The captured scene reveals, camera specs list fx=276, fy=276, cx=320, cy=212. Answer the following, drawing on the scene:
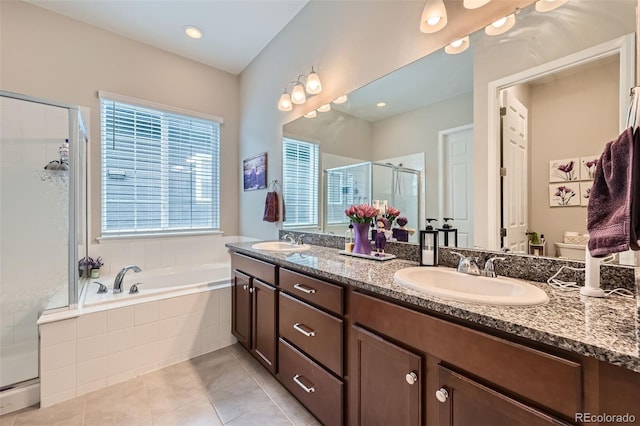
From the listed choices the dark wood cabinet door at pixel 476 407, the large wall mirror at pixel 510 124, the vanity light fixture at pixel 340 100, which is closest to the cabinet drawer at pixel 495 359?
the dark wood cabinet door at pixel 476 407

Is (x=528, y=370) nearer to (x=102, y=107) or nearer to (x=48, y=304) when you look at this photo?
(x=48, y=304)

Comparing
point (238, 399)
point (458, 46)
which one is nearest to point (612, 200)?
point (458, 46)

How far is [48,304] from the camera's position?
6.72 feet

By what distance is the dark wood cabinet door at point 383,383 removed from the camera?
37.5 inches

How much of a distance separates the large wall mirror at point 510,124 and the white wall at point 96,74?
86.3 inches

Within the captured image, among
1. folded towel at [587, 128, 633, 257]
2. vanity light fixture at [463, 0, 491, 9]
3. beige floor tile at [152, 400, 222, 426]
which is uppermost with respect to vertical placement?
vanity light fixture at [463, 0, 491, 9]

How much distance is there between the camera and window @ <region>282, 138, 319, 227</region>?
7.85 ft

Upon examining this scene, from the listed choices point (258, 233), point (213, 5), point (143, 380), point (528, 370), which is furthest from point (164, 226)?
point (528, 370)

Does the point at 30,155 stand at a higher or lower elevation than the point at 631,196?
higher

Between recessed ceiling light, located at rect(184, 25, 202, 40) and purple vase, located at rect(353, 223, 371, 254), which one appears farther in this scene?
recessed ceiling light, located at rect(184, 25, 202, 40)

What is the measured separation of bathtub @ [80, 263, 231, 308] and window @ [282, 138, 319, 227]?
0.87 meters

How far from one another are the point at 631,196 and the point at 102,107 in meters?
3.63

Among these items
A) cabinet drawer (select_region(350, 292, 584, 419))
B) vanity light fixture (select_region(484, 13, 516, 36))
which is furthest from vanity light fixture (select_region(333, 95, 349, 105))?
cabinet drawer (select_region(350, 292, 584, 419))

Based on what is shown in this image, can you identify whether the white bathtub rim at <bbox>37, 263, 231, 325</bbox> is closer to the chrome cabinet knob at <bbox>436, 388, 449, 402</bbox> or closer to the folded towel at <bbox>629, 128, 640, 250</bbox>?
the chrome cabinet knob at <bbox>436, 388, 449, 402</bbox>
